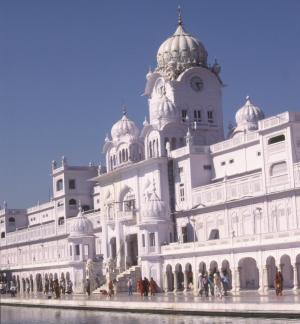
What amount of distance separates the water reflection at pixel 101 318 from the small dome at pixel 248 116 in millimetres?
24151

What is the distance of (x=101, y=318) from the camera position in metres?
37.6

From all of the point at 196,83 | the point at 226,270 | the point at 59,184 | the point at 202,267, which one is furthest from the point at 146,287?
the point at 59,184

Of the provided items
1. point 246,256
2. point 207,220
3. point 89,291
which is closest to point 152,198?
point 207,220

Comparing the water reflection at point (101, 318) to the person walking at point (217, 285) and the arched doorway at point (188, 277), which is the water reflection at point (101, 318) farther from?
the arched doorway at point (188, 277)

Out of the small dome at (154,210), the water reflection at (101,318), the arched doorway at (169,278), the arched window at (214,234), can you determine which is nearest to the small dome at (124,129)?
the small dome at (154,210)

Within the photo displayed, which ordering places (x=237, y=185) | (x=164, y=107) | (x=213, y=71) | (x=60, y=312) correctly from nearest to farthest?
(x=60, y=312)
(x=237, y=185)
(x=164, y=107)
(x=213, y=71)

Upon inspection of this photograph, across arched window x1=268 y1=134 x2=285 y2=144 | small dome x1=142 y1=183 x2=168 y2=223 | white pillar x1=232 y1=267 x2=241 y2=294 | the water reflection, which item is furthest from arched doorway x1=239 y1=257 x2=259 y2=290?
the water reflection

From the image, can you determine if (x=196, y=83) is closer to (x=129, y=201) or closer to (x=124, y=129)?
(x=124, y=129)

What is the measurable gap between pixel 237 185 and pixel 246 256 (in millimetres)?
8778

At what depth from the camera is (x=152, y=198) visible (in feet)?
184

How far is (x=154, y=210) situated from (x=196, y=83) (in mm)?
15918

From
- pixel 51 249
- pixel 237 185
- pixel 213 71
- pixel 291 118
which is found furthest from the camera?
pixel 51 249

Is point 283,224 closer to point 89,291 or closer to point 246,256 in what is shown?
point 246,256

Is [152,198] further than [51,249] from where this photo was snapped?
No
